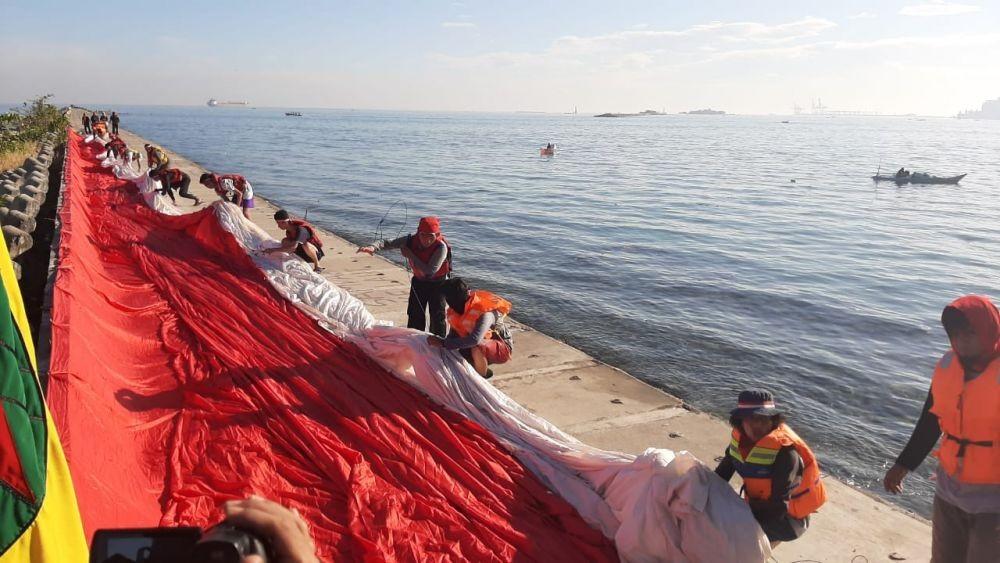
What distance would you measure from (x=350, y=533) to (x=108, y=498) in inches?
53.6

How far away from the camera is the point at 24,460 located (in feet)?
4.91

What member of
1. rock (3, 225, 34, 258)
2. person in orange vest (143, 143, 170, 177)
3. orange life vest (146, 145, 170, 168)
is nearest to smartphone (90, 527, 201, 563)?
rock (3, 225, 34, 258)

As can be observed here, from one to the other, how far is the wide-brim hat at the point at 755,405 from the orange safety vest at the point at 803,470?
4.9 inches

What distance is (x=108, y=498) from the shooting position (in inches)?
151

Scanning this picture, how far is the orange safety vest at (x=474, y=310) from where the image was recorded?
6102 millimetres

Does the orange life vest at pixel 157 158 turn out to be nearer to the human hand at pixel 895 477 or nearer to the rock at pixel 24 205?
the rock at pixel 24 205

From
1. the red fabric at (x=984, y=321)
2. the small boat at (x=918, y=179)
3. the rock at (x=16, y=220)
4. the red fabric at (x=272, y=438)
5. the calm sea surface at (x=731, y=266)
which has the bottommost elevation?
the calm sea surface at (x=731, y=266)

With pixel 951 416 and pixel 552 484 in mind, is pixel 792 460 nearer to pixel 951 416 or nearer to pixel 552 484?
pixel 951 416

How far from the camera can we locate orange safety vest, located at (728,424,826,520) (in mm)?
3736

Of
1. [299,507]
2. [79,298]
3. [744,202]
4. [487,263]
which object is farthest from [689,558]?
[744,202]

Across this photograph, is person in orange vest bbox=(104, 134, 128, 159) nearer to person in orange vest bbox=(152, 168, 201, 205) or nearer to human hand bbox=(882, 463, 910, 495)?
person in orange vest bbox=(152, 168, 201, 205)

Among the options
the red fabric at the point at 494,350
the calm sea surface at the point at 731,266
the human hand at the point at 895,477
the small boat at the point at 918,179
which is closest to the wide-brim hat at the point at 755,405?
the human hand at the point at 895,477

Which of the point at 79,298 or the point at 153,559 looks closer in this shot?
the point at 153,559

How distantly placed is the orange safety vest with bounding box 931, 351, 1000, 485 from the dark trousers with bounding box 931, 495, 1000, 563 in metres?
0.20
